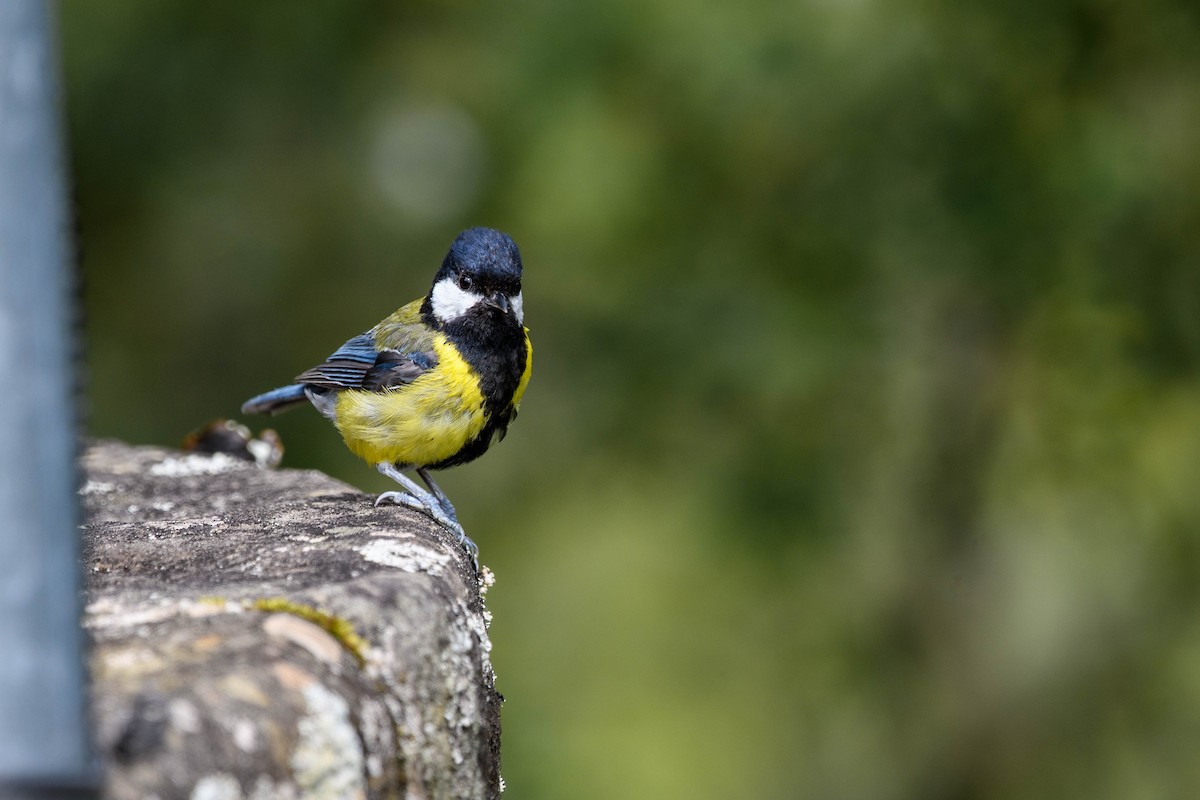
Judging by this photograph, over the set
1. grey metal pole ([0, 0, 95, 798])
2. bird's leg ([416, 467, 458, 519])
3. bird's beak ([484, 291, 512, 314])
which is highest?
bird's beak ([484, 291, 512, 314])

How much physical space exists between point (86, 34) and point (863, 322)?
4.06 metres

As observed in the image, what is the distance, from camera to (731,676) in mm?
6762

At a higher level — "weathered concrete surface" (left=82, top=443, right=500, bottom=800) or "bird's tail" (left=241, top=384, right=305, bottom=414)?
"bird's tail" (left=241, top=384, right=305, bottom=414)

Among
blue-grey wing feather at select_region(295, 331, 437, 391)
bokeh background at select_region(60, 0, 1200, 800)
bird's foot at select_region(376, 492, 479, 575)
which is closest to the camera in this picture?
bird's foot at select_region(376, 492, 479, 575)

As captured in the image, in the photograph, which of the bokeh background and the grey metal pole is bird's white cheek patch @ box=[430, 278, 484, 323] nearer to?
the bokeh background

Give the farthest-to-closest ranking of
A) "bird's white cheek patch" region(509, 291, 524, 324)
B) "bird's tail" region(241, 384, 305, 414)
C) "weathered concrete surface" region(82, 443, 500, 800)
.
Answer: "bird's tail" region(241, 384, 305, 414), "bird's white cheek patch" region(509, 291, 524, 324), "weathered concrete surface" region(82, 443, 500, 800)

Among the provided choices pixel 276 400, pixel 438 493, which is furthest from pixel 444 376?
pixel 276 400

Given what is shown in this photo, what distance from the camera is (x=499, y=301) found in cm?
388

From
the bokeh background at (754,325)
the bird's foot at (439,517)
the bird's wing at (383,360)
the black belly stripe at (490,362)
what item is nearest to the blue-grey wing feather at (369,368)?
the bird's wing at (383,360)

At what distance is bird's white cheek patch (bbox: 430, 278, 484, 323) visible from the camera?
13.0 feet

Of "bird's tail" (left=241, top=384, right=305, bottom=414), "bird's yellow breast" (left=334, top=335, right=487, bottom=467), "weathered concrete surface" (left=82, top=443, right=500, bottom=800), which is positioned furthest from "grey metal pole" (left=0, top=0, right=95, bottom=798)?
"bird's tail" (left=241, top=384, right=305, bottom=414)

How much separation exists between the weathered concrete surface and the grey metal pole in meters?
0.24

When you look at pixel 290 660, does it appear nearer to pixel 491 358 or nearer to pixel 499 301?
pixel 491 358

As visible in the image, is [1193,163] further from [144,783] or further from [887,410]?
[144,783]
